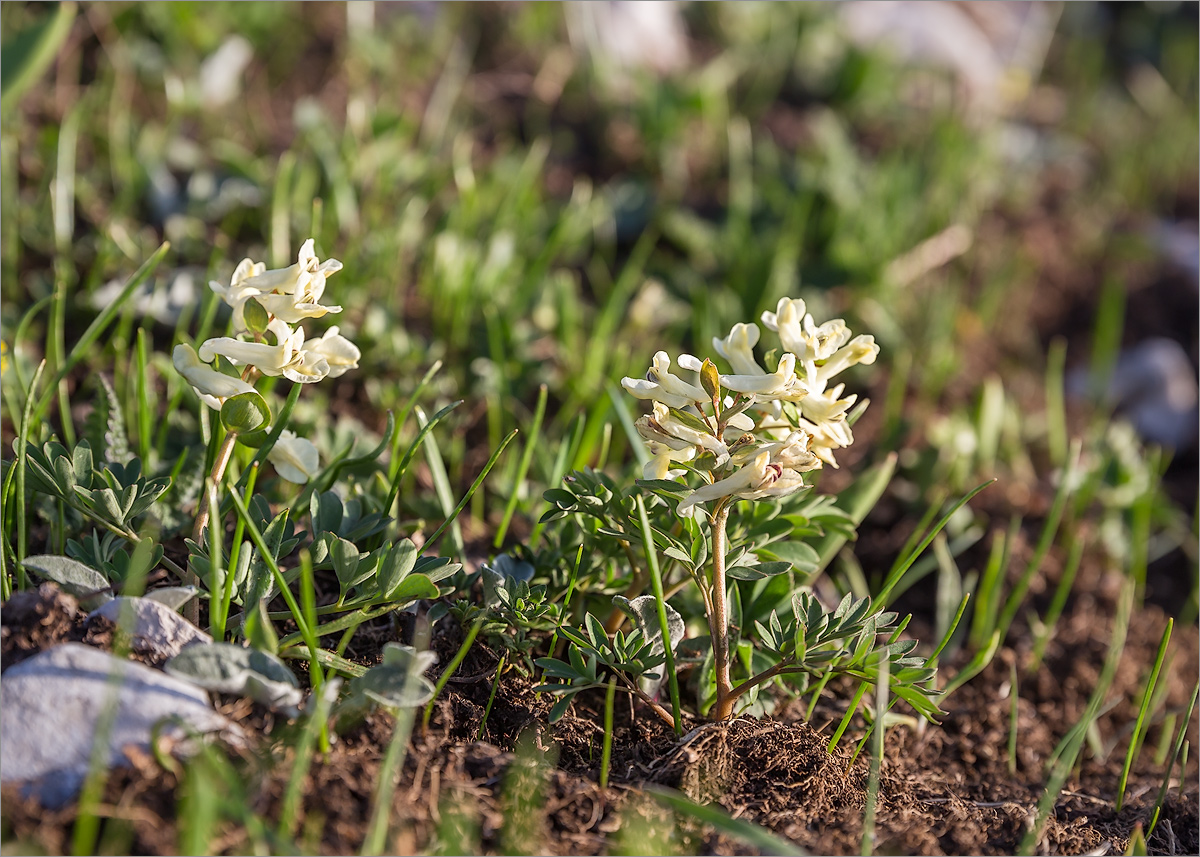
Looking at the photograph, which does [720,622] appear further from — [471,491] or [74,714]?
[74,714]

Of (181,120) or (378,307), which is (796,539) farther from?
(181,120)

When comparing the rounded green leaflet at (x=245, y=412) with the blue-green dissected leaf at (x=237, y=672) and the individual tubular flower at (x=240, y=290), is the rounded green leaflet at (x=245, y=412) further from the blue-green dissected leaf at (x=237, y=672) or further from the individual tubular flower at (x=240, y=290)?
the blue-green dissected leaf at (x=237, y=672)

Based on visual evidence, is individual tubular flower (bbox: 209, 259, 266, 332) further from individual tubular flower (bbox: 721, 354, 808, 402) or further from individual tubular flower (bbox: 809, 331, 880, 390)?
individual tubular flower (bbox: 809, 331, 880, 390)

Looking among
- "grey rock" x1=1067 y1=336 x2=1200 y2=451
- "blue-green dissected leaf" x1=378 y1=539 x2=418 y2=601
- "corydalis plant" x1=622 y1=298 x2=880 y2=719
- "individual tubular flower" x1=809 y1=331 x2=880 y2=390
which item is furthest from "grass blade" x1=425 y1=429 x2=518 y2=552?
"grey rock" x1=1067 y1=336 x2=1200 y2=451

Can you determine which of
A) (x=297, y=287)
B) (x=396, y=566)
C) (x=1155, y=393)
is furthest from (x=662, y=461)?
(x=1155, y=393)

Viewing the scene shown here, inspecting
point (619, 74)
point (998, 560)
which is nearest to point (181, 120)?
point (619, 74)

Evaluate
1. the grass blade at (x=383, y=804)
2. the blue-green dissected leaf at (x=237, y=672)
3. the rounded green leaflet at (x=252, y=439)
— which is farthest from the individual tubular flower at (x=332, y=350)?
the grass blade at (x=383, y=804)
